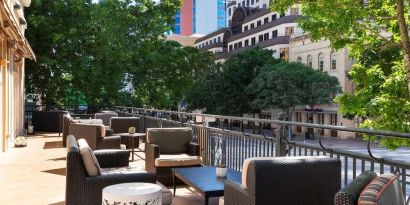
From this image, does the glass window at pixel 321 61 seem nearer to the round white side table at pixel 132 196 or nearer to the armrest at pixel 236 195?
the armrest at pixel 236 195

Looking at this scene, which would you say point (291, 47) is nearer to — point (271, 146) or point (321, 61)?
point (321, 61)

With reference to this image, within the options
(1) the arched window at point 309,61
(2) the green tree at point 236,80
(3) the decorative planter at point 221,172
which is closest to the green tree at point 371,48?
(3) the decorative planter at point 221,172

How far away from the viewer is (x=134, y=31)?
24438mm

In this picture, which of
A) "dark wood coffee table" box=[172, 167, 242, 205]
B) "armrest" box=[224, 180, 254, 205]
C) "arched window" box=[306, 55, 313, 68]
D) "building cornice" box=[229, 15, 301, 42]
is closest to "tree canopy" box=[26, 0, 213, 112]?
"dark wood coffee table" box=[172, 167, 242, 205]


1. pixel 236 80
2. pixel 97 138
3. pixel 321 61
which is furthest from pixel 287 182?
pixel 321 61

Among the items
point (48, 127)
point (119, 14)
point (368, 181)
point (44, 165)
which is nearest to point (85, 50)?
point (119, 14)

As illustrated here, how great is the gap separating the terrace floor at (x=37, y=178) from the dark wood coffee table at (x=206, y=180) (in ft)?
1.80

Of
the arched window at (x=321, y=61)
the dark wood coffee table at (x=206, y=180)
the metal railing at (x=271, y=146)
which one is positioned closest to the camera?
the metal railing at (x=271, y=146)

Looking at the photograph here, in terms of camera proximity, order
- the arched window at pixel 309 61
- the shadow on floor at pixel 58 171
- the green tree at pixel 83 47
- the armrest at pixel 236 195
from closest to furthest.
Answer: the armrest at pixel 236 195 → the shadow on floor at pixel 58 171 → the green tree at pixel 83 47 → the arched window at pixel 309 61

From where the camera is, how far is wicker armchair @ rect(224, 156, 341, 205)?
3.68 m

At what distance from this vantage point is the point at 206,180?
5254 mm

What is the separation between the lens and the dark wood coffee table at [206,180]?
4.75 meters

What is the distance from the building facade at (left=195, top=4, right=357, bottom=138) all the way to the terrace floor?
29.8 metres

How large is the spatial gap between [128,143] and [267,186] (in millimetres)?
8089
